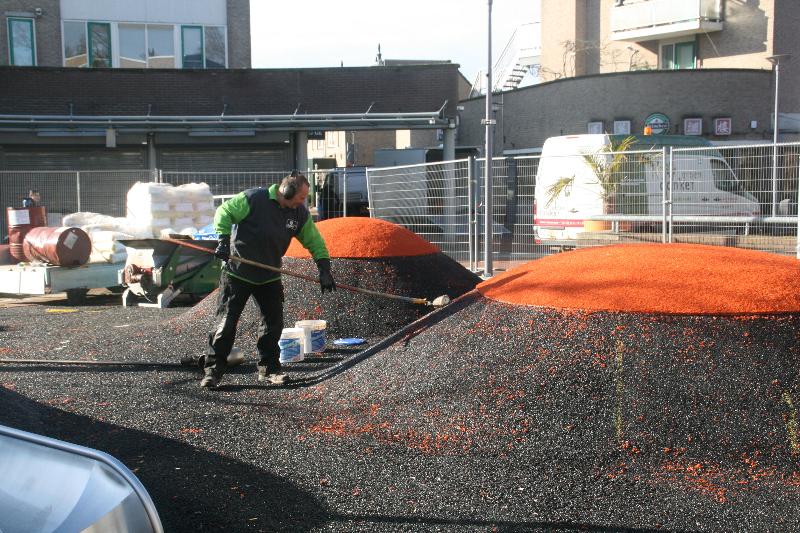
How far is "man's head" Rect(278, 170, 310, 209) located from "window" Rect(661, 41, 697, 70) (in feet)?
97.4

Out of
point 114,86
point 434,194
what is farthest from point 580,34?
point 434,194

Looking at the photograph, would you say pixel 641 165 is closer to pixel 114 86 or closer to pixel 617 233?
pixel 617 233

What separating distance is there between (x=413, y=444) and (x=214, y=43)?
924 inches

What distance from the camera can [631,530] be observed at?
14.8 ft

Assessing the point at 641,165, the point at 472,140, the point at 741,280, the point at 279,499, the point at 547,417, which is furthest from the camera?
the point at 472,140

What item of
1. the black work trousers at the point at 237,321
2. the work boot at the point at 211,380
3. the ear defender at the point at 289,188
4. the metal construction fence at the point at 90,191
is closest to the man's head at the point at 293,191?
the ear defender at the point at 289,188

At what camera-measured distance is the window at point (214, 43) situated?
1070 inches

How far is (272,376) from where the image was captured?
7633mm

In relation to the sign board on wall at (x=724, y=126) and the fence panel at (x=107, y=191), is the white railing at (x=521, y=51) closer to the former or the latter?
the sign board on wall at (x=724, y=126)

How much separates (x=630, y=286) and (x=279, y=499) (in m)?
3.00

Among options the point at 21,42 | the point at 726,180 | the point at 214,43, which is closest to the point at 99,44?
the point at 21,42

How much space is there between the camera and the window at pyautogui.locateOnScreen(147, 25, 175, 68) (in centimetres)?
2691

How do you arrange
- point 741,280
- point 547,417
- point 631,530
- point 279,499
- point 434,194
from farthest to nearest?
1. point 434,194
2. point 741,280
3. point 547,417
4. point 279,499
5. point 631,530

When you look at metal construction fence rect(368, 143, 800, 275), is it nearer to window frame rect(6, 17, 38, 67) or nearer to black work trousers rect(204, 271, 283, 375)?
black work trousers rect(204, 271, 283, 375)
